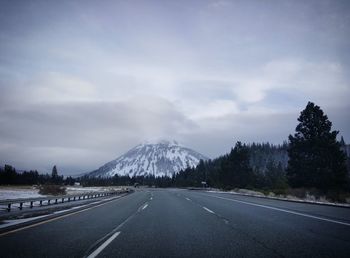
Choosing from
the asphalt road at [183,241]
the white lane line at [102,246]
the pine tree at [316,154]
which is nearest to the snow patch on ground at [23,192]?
the asphalt road at [183,241]

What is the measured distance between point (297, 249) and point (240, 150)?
66.1 m

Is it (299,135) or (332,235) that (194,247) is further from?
(299,135)

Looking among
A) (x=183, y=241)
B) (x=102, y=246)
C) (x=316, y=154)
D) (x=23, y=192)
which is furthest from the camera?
(x=23, y=192)

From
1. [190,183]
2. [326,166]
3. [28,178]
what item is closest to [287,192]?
[326,166]

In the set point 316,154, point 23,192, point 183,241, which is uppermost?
point 316,154

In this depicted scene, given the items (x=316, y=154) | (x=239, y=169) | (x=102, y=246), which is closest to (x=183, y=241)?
(x=102, y=246)

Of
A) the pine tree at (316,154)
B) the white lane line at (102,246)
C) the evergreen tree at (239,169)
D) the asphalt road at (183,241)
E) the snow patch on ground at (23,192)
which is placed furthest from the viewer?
the evergreen tree at (239,169)

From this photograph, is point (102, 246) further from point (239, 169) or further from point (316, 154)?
point (239, 169)

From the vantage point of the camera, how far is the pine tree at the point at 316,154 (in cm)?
3784

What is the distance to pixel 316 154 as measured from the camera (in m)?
39.7

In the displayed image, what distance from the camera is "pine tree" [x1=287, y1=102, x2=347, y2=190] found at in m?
37.8

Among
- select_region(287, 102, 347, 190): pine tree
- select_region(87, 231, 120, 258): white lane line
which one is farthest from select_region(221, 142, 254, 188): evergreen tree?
select_region(87, 231, 120, 258): white lane line

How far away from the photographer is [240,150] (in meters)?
71.3

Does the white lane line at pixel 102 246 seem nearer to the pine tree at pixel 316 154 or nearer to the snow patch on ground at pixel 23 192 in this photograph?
the snow patch on ground at pixel 23 192
